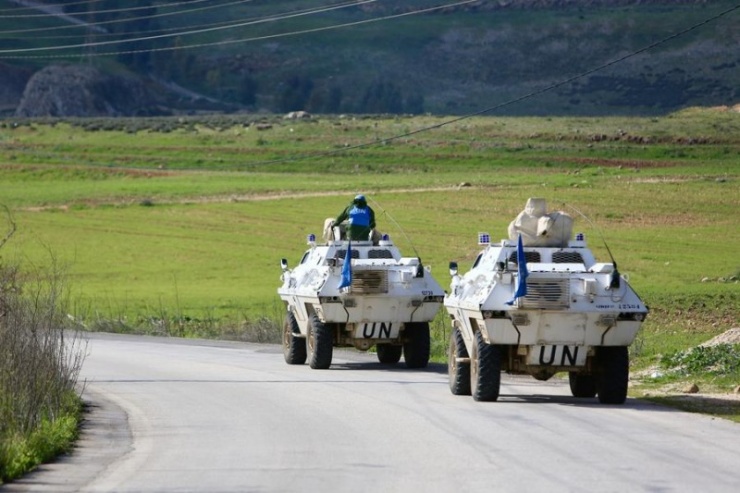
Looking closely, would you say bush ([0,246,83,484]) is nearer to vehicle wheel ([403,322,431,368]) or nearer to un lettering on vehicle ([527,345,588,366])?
un lettering on vehicle ([527,345,588,366])

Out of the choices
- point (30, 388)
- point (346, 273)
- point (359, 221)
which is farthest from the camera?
point (359, 221)

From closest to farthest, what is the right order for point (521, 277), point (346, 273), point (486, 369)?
point (521, 277)
point (486, 369)
point (346, 273)

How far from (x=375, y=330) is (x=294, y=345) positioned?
231cm

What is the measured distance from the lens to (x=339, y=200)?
6888cm

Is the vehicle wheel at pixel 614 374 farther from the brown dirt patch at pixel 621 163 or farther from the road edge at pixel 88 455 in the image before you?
the brown dirt patch at pixel 621 163

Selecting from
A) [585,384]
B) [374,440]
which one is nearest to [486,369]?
[585,384]

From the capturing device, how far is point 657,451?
55.7 ft

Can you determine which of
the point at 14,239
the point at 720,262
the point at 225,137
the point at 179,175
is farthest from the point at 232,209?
the point at 225,137

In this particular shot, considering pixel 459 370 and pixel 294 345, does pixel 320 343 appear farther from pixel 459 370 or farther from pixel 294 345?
pixel 459 370

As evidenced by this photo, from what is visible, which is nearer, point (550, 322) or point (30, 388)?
point (30, 388)

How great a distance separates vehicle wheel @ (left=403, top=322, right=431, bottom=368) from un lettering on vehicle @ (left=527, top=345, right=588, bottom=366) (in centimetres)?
663

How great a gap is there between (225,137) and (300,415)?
286ft

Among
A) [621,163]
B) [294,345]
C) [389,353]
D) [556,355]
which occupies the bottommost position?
[389,353]

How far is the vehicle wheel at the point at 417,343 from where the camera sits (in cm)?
2855
